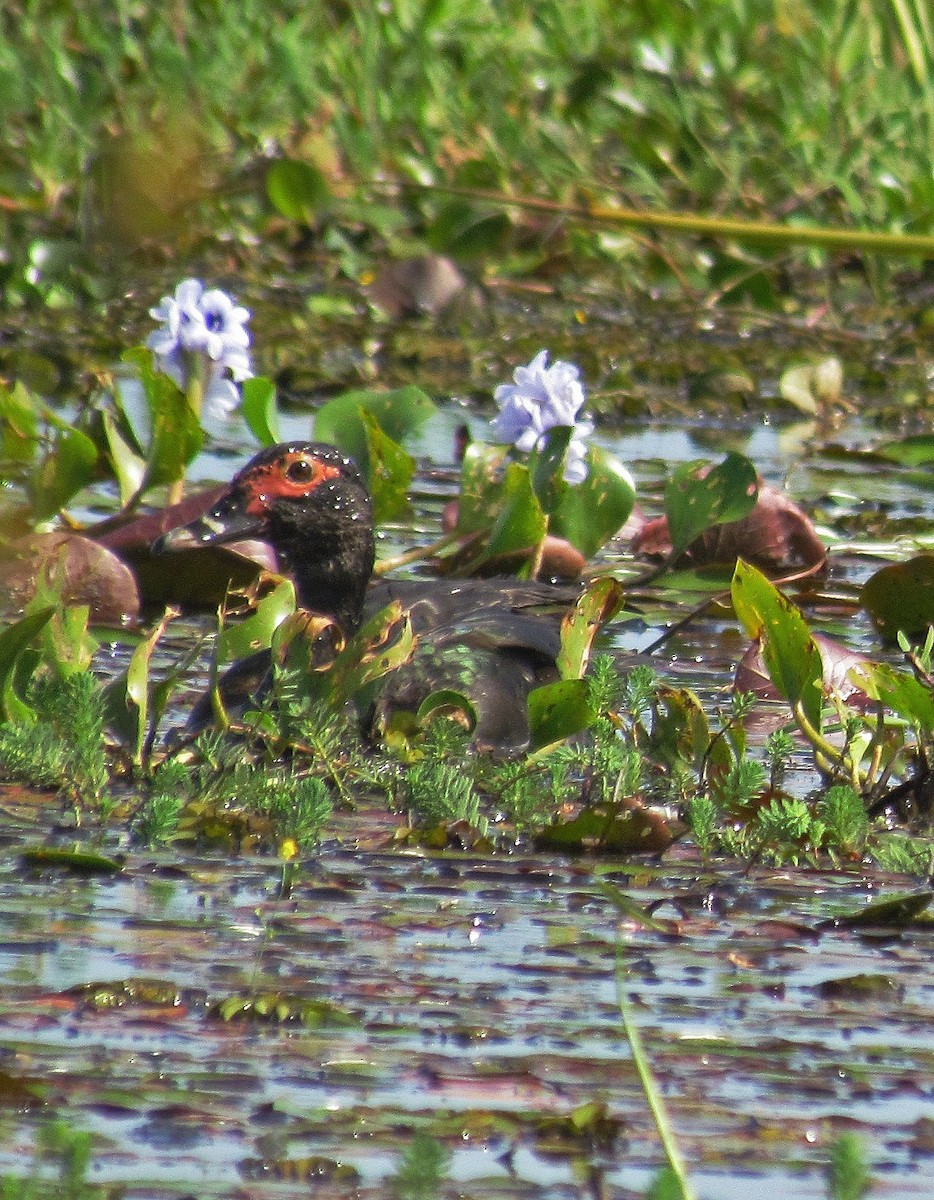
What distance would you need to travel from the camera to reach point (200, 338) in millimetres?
5965

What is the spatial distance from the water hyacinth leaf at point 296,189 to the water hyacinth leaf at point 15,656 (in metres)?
5.14

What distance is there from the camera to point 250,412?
5977mm

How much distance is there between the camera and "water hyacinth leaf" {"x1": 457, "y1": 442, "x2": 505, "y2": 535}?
582cm

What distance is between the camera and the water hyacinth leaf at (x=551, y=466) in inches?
222

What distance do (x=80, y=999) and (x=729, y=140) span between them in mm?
8300

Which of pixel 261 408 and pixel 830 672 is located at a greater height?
pixel 261 408

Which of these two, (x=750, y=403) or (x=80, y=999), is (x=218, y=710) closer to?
(x=80, y=999)

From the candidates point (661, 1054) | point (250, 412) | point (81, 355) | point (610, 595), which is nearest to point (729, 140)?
point (81, 355)

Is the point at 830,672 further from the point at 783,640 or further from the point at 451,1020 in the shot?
the point at 451,1020

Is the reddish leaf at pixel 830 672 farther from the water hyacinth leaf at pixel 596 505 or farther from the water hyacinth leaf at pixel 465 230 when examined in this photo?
the water hyacinth leaf at pixel 465 230

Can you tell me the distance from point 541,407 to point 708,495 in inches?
26.6

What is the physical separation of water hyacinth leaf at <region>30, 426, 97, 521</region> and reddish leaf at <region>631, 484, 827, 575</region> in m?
1.54

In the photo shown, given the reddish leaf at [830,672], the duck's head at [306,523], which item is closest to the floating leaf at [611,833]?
the reddish leaf at [830,672]

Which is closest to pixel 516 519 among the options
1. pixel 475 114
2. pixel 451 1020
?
pixel 451 1020
